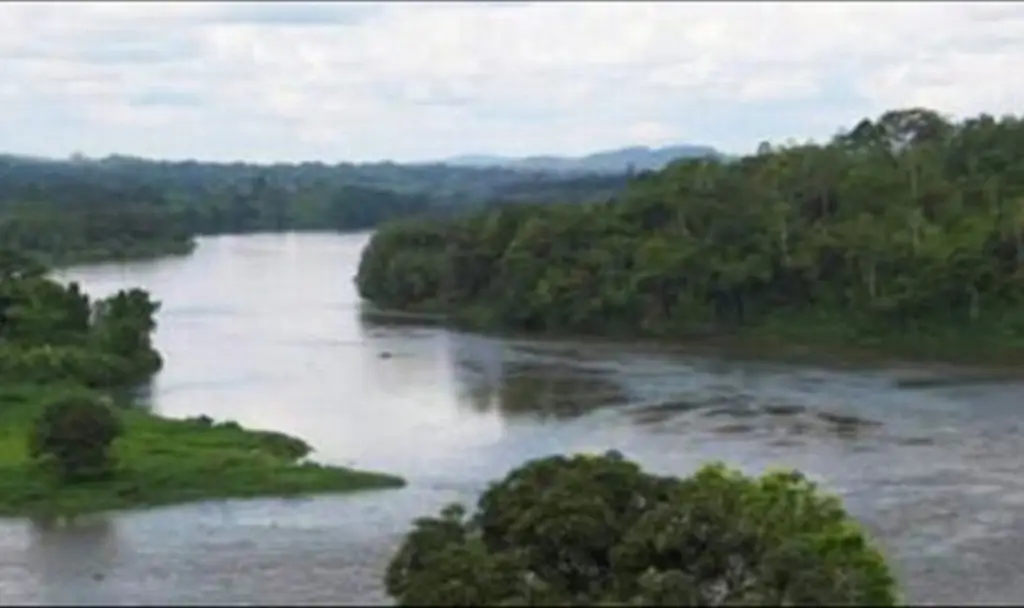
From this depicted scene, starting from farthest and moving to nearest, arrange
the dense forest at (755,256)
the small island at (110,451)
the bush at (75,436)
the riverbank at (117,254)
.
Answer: the riverbank at (117,254) → the dense forest at (755,256) → the bush at (75,436) → the small island at (110,451)

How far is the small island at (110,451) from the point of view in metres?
21.2

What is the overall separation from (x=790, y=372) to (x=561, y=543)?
845 inches

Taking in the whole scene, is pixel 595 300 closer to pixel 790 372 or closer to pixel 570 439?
pixel 790 372

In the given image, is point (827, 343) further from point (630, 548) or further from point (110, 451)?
point (630, 548)

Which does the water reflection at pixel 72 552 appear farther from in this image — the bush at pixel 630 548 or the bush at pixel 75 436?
the bush at pixel 630 548

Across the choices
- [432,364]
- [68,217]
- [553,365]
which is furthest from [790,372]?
[68,217]

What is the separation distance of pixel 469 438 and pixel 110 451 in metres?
5.78

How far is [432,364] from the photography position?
3512cm

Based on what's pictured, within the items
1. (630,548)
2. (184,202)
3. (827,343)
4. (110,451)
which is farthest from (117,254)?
(630,548)

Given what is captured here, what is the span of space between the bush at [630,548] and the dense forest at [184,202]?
165ft

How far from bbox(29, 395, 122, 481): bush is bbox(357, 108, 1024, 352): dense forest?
65.5 ft

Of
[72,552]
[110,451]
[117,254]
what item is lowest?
[72,552]

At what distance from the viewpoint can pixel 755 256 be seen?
134ft

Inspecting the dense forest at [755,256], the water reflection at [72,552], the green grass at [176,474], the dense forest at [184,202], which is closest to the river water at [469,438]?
the water reflection at [72,552]
